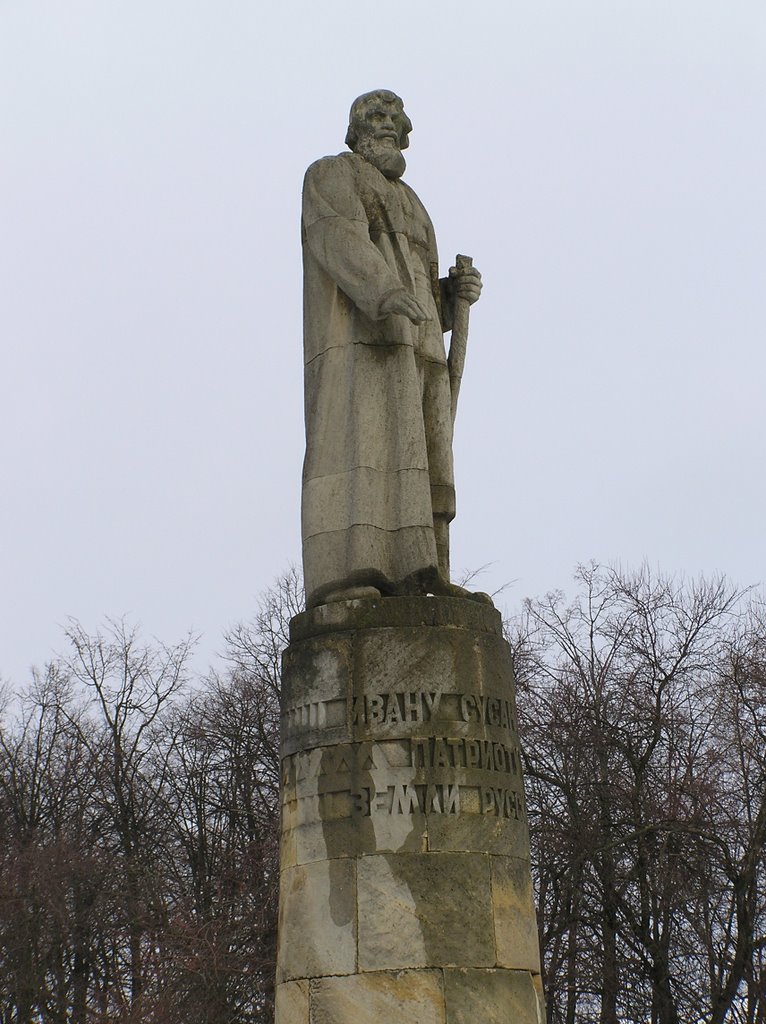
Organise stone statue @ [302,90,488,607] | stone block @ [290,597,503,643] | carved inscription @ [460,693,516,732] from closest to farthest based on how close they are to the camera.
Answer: carved inscription @ [460,693,516,732]
stone block @ [290,597,503,643]
stone statue @ [302,90,488,607]

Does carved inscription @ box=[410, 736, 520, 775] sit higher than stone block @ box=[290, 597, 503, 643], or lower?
lower

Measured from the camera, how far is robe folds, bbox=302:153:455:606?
28.8 feet

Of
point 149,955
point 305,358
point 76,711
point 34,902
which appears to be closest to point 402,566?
point 305,358

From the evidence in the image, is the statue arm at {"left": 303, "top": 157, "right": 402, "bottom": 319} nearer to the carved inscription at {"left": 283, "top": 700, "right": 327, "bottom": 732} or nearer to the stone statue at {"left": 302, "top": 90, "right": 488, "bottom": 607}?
the stone statue at {"left": 302, "top": 90, "right": 488, "bottom": 607}

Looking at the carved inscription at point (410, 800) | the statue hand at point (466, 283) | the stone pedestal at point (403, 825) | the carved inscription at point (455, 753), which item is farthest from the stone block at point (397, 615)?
the statue hand at point (466, 283)

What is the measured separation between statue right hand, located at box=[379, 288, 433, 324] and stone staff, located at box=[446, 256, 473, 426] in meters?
1.01

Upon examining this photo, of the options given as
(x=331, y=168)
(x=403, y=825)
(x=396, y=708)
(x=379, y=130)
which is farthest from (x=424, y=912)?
(x=379, y=130)

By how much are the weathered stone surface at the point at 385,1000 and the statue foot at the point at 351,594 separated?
213cm

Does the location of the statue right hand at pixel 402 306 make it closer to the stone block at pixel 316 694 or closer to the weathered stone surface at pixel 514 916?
the stone block at pixel 316 694

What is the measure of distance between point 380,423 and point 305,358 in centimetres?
82

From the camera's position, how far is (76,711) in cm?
3350

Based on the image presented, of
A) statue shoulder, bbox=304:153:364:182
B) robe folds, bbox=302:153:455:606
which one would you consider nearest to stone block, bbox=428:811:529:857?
robe folds, bbox=302:153:455:606

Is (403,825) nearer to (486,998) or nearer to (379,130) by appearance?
(486,998)

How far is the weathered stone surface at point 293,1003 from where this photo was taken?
760 centimetres
